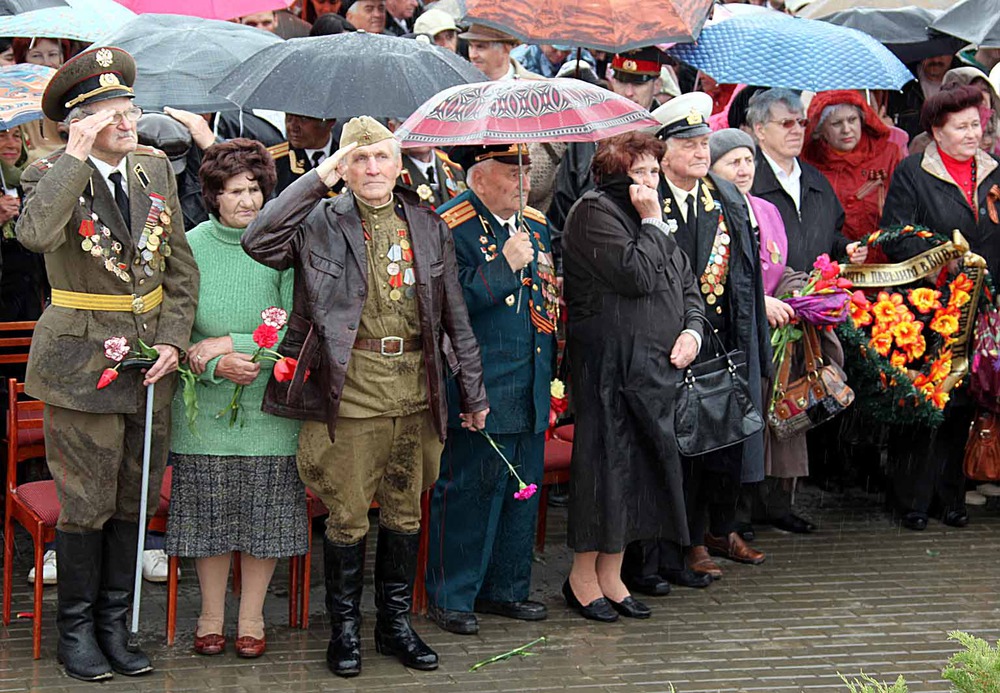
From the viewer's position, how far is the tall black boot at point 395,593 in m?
6.20

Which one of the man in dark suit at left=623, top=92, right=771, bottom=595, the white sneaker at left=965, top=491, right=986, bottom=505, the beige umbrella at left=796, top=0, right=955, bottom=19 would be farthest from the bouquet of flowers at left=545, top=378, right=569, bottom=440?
the beige umbrella at left=796, top=0, right=955, bottom=19

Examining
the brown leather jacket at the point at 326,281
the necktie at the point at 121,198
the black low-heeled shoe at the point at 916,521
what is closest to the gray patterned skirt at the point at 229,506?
the brown leather jacket at the point at 326,281

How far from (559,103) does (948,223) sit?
3094 mm

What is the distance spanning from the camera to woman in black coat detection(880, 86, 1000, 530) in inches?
323

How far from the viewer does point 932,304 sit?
8094mm

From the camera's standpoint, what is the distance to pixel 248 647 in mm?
6176

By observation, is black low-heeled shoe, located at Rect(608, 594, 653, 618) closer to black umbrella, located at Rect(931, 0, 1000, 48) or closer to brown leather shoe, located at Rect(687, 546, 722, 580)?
brown leather shoe, located at Rect(687, 546, 722, 580)

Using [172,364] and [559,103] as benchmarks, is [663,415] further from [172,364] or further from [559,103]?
[172,364]

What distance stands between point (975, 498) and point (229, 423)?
477cm

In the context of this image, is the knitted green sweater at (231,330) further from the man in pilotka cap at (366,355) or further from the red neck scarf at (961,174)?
the red neck scarf at (961,174)

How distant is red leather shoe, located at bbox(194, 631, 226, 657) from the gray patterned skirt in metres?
0.36

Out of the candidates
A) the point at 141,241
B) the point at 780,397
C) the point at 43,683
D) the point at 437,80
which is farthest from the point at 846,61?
the point at 43,683

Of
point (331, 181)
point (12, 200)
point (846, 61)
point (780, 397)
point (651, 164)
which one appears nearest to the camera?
point (331, 181)

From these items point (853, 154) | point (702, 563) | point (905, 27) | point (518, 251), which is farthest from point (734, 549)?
point (905, 27)
